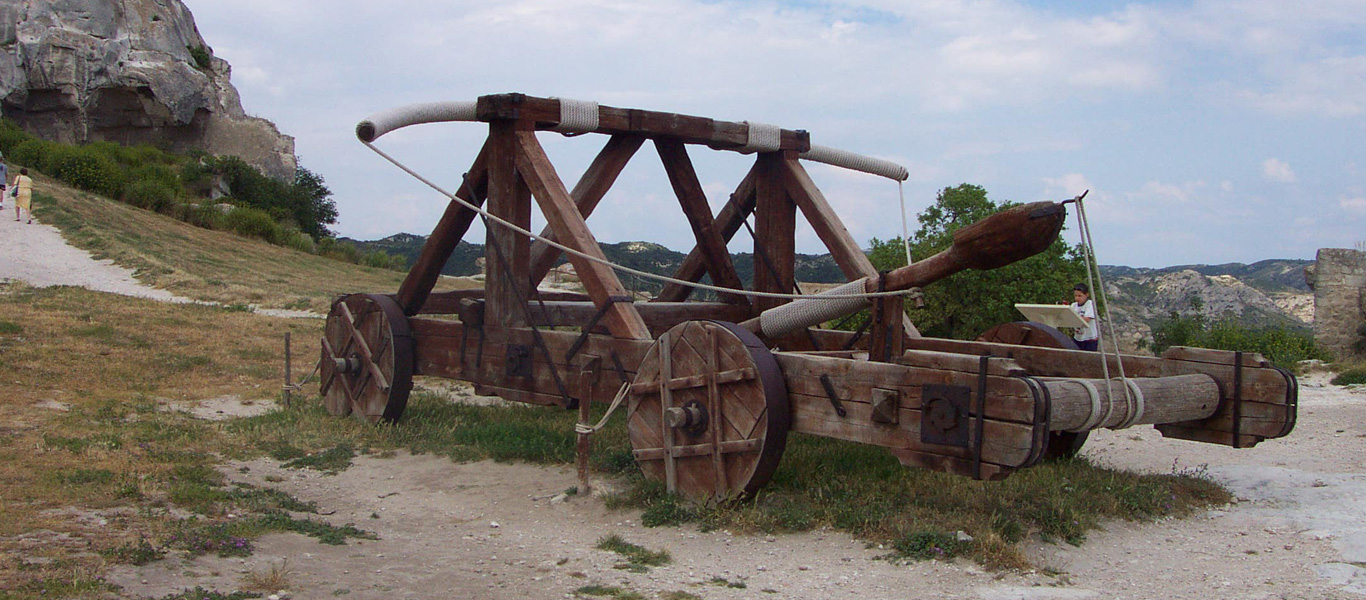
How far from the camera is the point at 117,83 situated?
41281 mm

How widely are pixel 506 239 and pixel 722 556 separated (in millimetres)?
3300

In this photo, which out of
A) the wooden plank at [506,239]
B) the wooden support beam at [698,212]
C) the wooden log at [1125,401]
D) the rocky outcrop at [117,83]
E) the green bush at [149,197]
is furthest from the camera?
the rocky outcrop at [117,83]

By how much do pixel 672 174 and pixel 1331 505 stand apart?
4.76 m

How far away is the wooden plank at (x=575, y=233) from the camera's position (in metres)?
6.37

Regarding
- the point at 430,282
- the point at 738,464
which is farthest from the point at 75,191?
the point at 738,464

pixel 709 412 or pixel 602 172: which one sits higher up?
pixel 602 172

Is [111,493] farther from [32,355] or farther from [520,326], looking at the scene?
[32,355]

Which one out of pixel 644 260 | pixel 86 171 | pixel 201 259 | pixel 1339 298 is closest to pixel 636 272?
pixel 1339 298

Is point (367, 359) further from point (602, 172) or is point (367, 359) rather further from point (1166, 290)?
point (1166, 290)

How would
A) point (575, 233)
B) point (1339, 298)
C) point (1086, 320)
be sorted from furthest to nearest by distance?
point (1339, 298)
point (1086, 320)
point (575, 233)

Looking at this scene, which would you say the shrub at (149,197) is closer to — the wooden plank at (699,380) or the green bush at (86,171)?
the green bush at (86,171)

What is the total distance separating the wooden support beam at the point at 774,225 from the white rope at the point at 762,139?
0.22 m

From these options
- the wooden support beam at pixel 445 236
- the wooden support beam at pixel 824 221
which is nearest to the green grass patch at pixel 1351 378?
the wooden support beam at pixel 824 221

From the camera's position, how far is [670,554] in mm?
4941
